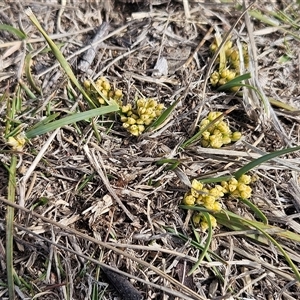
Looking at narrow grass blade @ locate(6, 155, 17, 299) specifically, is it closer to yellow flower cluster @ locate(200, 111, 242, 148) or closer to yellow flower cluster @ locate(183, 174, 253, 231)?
yellow flower cluster @ locate(183, 174, 253, 231)

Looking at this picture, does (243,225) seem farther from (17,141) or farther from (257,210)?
(17,141)

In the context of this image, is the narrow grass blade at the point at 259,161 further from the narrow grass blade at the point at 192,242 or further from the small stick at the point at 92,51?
the small stick at the point at 92,51

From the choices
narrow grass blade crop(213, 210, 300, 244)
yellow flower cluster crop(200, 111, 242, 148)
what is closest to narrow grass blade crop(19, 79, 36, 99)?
yellow flower cluster crop(200, 111, 242, 148)

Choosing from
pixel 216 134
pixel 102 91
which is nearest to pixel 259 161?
pixel 216 134

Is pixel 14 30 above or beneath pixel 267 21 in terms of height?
above

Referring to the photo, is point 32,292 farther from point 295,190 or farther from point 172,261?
point 295,190

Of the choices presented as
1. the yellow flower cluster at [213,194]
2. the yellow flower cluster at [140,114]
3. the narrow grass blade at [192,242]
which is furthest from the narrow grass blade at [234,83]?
the narrow grass blade at [192,242]

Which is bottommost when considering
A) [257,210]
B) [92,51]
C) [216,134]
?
[257,210]
